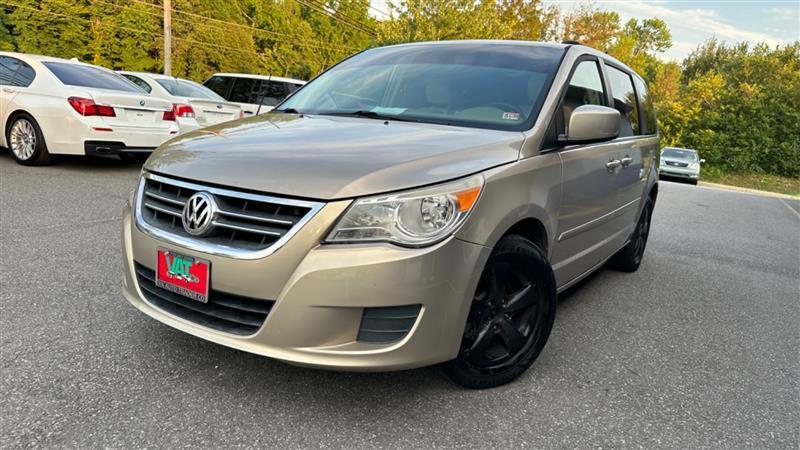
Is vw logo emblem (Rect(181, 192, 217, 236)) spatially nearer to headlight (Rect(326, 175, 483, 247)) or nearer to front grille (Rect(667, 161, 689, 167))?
headlight (Rect(326, 175, 483, 247))

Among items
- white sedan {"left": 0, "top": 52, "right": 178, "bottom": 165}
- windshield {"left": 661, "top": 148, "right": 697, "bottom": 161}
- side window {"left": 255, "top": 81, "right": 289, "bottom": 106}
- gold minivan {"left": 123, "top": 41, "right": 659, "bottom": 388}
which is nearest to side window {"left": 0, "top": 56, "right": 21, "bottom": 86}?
white sedan {"left": 0, "top": 52, "right": 178, "bottom": 165}

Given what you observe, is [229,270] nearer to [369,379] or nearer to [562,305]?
[369,379]

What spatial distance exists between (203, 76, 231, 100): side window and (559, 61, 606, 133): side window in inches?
331

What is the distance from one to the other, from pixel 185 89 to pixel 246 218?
341 inches

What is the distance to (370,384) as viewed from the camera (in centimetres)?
250

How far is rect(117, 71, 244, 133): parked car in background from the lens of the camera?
8.58 m

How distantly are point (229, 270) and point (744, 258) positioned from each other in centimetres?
589

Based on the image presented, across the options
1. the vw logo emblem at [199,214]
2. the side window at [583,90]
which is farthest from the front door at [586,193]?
the vw logo emblem at [199,214]

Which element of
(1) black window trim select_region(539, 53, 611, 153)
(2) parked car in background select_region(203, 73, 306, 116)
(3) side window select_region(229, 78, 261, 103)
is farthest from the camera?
(3) side window select_region(229, 78, 261, 103)

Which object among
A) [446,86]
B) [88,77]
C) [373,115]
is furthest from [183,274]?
[88,77]

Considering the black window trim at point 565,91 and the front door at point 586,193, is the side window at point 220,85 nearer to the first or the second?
the black window trim at point 565,91

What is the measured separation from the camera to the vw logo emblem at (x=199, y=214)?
2102 mm

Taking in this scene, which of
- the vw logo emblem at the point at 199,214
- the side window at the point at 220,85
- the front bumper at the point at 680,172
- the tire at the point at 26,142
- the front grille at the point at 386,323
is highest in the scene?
the vw logo emblem at the point at 199,214

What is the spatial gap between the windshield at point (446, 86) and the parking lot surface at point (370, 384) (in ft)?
4.19
